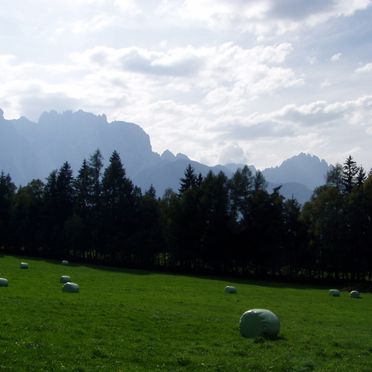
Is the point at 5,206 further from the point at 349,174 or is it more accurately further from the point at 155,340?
the point at 155,340

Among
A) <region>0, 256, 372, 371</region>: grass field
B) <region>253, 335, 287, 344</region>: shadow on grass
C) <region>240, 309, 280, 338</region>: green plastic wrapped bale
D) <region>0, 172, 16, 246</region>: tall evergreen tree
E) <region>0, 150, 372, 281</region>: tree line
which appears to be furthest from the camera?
<region>0, 172, 16, 246</region>: tall evergreen tree

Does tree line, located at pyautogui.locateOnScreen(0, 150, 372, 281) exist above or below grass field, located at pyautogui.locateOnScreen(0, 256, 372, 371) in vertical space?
above

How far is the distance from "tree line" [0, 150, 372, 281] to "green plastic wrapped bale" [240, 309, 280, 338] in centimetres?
5418

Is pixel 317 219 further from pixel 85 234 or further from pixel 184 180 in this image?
pixel 85 234

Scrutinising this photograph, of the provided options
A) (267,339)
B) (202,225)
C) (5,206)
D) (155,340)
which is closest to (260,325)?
(267,339)

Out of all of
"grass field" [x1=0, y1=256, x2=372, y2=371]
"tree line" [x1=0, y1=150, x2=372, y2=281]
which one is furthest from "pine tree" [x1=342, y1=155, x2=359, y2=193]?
"grass field" [x1=0, y1=256, x2=372, y2=371]

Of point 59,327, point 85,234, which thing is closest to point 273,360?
point 59,327

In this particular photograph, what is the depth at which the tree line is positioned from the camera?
236ft

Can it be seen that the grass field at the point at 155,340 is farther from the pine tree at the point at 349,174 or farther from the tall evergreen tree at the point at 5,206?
the tall evergreen tree at the point at 5,206

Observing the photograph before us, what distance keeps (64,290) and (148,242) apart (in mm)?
53825

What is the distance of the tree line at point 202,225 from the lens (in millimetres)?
71812

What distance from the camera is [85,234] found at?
289 ft

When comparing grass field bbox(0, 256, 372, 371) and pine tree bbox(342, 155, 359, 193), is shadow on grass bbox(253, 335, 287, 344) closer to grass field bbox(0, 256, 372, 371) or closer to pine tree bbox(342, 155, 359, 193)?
grass field bbox(0, 256, 372, 371)

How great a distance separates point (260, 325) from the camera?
61.1ft
